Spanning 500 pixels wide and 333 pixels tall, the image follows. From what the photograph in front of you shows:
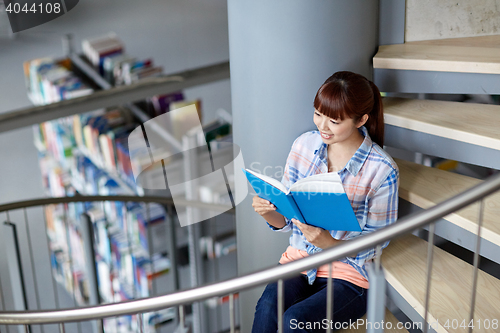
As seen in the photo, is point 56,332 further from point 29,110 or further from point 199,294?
point 199,294

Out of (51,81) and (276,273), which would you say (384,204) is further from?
(51,81)

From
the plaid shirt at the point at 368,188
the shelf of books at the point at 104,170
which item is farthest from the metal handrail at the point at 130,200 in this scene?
the plaid shirt at the point at 368,188

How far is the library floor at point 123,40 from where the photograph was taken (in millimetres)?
4090

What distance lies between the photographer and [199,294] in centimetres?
118

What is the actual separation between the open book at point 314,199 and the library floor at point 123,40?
277 centimetres

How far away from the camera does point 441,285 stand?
155cm

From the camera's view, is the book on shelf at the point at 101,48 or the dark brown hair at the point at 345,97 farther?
the book on shelf at the point at 101,48

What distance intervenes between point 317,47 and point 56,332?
3.19 meters

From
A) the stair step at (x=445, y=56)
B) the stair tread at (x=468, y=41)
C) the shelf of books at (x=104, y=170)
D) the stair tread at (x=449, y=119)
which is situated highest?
the stair tread at (x=468, y=41)

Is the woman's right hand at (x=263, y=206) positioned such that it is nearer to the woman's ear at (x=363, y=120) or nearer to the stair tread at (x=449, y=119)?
the woman's ear at (x=363, y=120)

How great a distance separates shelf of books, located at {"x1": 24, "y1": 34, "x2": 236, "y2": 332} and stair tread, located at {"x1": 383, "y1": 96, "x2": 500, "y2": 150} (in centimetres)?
120

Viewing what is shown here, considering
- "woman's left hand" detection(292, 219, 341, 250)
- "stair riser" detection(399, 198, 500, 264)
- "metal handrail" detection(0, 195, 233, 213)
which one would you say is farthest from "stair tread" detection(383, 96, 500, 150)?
"metal handrail" detection(0, 195, 233, 213)

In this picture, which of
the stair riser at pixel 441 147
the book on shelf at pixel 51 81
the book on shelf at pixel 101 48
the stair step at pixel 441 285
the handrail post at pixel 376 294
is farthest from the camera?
the book on shelf at pixel 101 48

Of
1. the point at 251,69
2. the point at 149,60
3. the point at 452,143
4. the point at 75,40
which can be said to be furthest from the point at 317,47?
the point at 75,40
